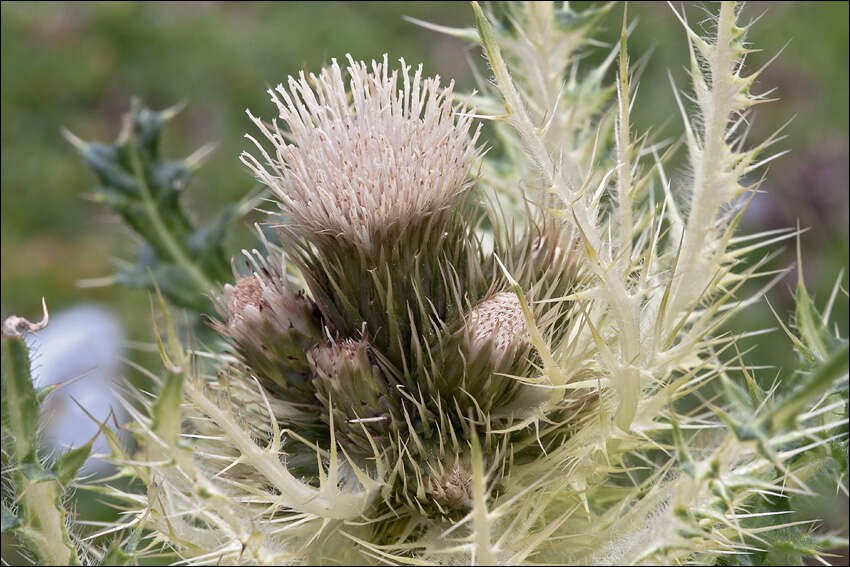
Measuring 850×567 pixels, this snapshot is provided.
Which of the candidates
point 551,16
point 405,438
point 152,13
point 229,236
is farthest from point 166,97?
point 405,438

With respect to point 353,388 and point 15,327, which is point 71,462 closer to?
point 15,327

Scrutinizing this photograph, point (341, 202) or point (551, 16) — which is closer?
point (341, 202)

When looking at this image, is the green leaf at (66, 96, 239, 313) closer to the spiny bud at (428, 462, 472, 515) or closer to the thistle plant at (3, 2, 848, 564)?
the thistle plant at (3, 2, 848, 564)

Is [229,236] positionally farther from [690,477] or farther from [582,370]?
[690,477]

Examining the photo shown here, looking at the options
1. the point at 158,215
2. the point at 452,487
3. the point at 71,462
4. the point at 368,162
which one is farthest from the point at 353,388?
the point at 158,215

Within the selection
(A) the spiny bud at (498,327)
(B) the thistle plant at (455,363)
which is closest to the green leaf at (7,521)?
(B) the thistle plant at (455,363)

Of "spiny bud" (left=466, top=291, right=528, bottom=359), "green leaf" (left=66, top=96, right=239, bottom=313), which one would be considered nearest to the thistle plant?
"spiny bud" (left=466, top=291, right=528, bottom=359)

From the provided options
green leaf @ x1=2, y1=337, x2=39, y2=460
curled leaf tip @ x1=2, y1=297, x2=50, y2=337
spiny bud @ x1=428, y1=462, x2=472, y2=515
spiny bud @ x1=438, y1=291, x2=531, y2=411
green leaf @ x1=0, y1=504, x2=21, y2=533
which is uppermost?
curled leaf tip @ x1=2, y1=297, x2=50, y2=337
